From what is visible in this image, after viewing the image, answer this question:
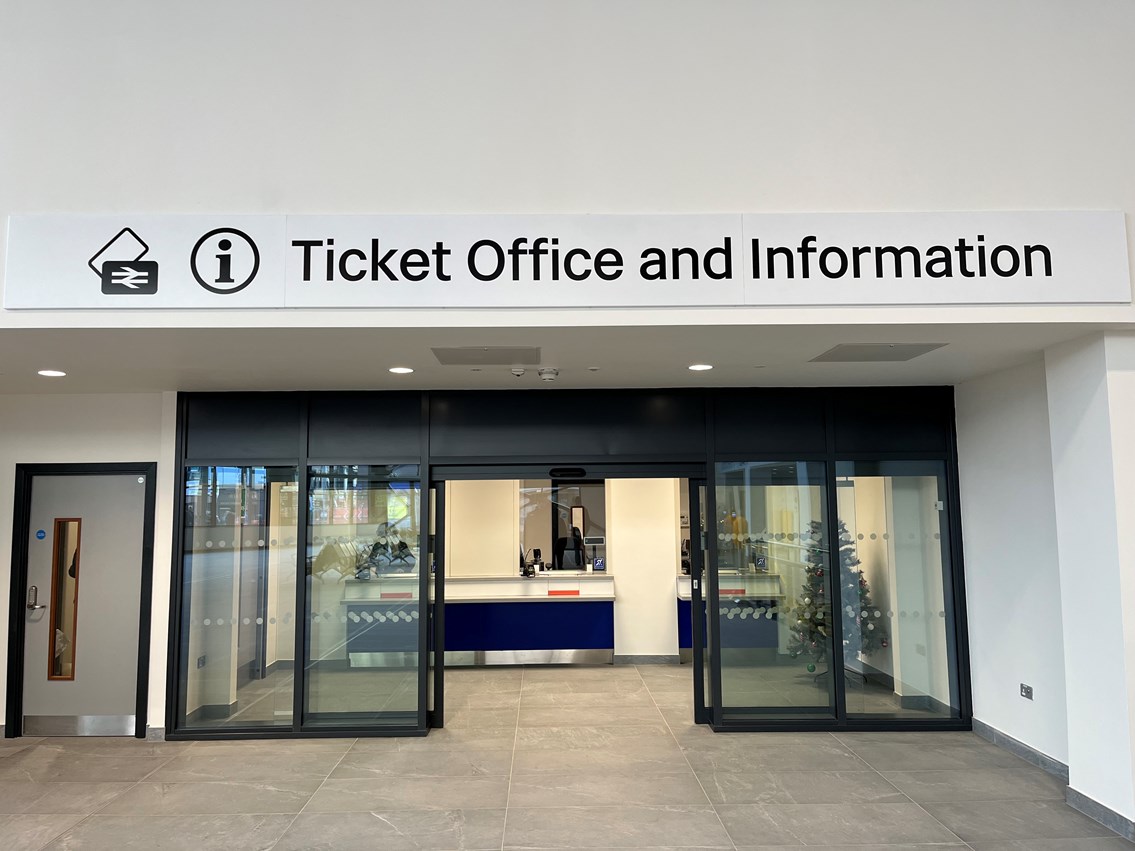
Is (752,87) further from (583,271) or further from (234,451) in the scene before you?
(234,451)

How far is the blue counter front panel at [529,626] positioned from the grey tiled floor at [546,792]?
2072 millimetres

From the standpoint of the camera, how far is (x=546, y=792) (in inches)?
188

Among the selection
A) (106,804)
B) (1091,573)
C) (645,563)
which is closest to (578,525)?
(645,563)

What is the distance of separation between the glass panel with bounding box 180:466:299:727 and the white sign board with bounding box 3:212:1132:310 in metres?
2.29

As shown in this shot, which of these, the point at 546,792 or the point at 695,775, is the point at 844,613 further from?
the point at 546,792

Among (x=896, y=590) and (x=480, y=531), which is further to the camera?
(x=480, y=531)

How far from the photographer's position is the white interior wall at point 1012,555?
16.5ft

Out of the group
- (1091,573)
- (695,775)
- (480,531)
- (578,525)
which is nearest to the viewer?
(1091,573)

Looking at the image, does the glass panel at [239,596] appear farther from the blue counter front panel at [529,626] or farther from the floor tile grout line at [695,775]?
the floor tile grout line at [695,775]

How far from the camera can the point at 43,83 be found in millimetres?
4176

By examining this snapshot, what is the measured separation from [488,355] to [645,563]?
14.8 ft

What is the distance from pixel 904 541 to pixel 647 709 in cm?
251

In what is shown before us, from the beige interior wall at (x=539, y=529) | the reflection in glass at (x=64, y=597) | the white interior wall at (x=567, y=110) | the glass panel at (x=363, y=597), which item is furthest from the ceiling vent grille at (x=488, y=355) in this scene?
the beige interior wall at (x=539, y=529)

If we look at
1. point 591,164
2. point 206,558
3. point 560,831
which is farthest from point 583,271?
point 206,558
